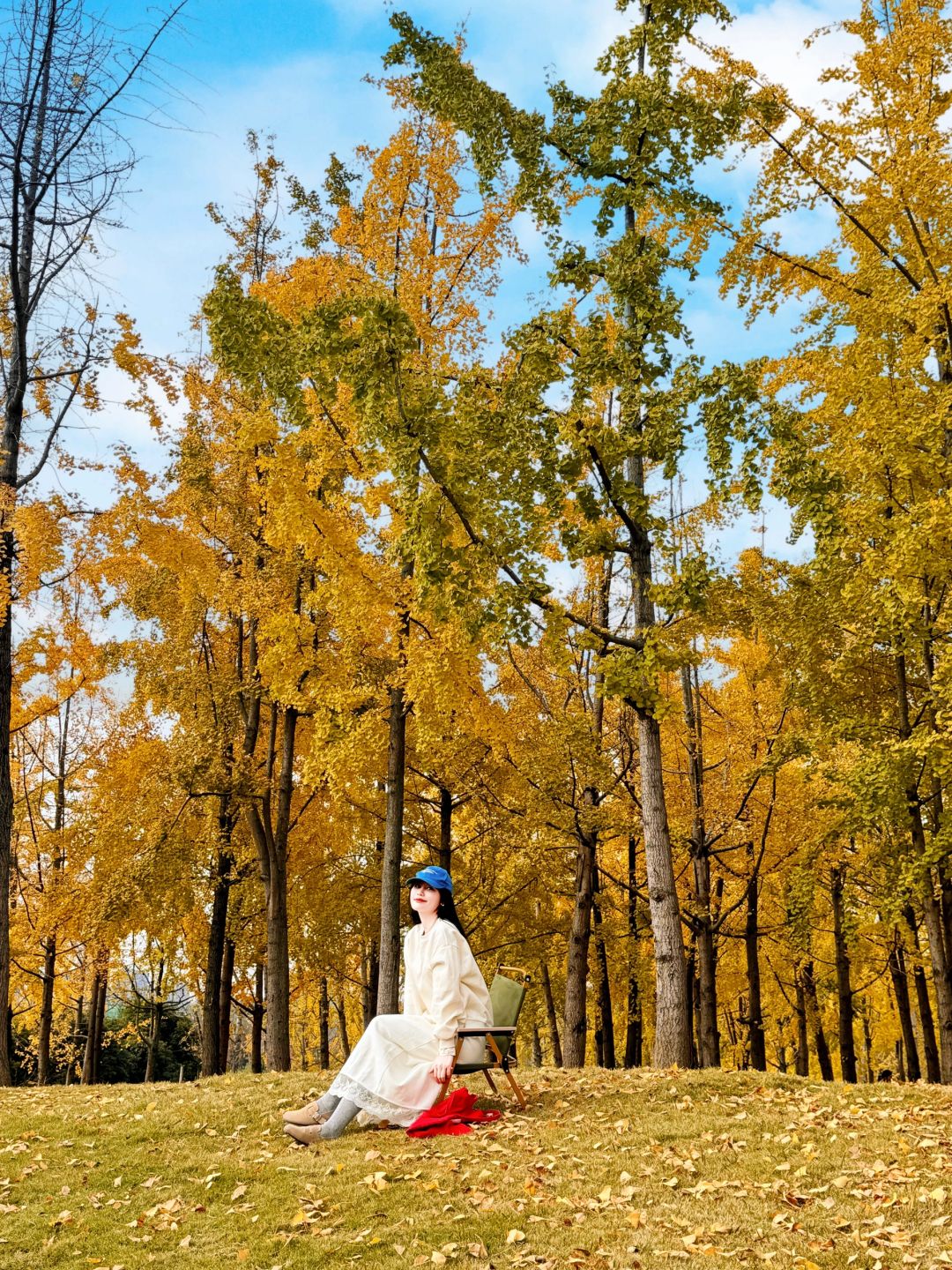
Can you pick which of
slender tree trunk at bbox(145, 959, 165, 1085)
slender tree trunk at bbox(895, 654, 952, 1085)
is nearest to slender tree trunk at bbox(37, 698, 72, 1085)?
slender tree trunk at bbox(145, 959, 165, 1085)

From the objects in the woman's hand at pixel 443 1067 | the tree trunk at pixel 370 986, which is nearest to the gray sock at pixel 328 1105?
Result: the woman's hand at pixel 443 1067

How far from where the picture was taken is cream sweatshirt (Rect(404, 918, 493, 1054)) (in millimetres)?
5777

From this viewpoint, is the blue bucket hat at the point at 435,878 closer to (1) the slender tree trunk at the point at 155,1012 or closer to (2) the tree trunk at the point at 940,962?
(2) the tree trunk at the point at 940,962

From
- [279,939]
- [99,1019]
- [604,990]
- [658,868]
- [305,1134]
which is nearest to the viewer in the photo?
[305,1134]

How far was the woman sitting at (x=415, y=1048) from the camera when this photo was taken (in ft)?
18.1

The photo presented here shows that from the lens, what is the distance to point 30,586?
1020cm

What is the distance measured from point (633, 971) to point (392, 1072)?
10.9 m

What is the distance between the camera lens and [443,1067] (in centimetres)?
555

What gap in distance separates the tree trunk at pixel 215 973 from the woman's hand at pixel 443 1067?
26.6 ft

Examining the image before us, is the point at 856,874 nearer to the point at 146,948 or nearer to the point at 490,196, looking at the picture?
the point at 490,196

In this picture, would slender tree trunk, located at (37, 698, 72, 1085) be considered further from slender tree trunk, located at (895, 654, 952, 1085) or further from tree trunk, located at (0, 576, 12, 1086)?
slender tree trunk, located at (895, 654, 952, 1085)

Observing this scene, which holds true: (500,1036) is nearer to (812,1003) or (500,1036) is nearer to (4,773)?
(4,773)

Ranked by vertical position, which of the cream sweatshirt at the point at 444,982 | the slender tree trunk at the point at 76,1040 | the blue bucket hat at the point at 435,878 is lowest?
the slender tree trunk at the point at 76,1040

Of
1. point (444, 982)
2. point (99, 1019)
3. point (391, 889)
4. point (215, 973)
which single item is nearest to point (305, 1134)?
point (444, 982)
